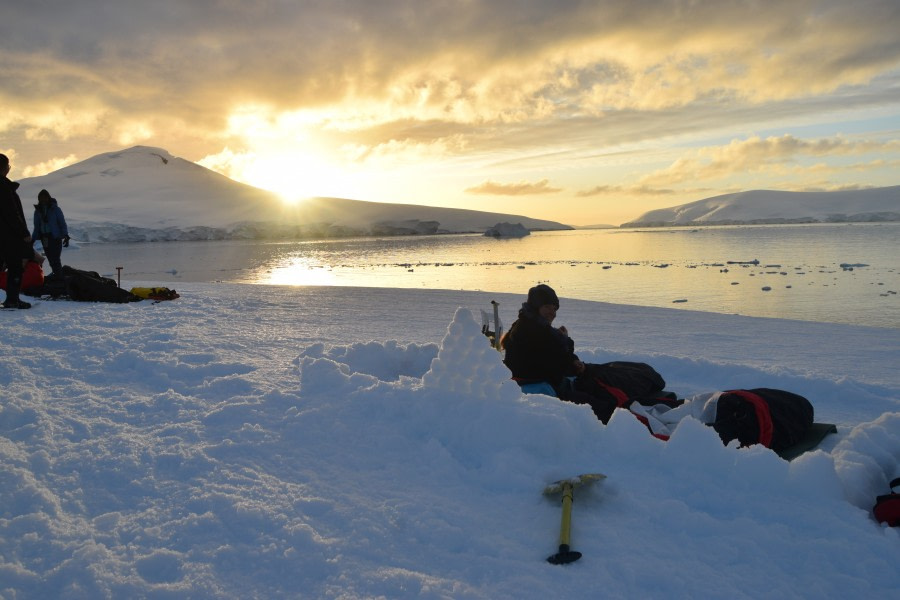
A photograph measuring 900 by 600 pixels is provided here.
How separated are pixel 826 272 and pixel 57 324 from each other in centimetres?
2153

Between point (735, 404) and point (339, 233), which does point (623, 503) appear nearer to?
point (735, 404)

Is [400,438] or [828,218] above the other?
[828,218]

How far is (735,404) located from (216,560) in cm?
305

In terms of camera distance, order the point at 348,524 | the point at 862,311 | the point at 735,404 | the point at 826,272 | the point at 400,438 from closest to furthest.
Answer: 1. the point at 348,524
2. the point at 400,438
3. the point at 735,404
4. the point at 862,311
5. the point at 826,272

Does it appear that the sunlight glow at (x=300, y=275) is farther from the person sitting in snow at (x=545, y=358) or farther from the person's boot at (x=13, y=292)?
the person sitting in snow at (x=545, y=358)

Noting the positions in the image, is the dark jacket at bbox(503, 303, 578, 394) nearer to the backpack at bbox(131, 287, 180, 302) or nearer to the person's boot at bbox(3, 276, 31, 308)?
the person's boot at bbox(3, 276, 31, 308)

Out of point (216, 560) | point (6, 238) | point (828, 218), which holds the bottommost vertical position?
point (216, 560)

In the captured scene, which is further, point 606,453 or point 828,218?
point 828,218

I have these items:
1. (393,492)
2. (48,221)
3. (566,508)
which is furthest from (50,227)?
(566,508)

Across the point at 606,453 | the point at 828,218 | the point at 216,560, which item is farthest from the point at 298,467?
the point at 828,218

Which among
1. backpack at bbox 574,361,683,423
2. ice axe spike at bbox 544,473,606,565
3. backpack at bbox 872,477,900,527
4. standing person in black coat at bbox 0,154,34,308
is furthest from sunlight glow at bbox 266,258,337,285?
backpack at bbox 872,477,900,527

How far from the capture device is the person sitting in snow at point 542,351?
415cm

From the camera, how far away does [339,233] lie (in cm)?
7469

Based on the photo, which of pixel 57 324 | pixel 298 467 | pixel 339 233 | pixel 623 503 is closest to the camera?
pixel 623 503
